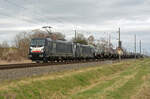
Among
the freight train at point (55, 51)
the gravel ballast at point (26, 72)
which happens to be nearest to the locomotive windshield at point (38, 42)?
the freight train at point (55, 51)

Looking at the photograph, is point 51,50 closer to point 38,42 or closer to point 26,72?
point 38,42

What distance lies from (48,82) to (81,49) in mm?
36258

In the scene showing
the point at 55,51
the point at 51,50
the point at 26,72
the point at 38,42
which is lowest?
the point at 26,72

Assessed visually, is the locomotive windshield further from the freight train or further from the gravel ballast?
the gravel ballast

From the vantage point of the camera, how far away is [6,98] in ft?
43.4

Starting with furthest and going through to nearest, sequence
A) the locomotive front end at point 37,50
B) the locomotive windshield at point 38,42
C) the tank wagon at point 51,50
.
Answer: the locomotive windshield at point 38,42
the tank wagon at point 51,50
the locomotive front end at point 37,50

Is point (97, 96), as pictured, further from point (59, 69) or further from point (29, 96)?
point (59, 69)

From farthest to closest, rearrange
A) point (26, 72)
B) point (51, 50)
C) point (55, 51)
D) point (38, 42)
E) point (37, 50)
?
point (55, 51), point (51, 50), point (38, 42), point (37, 50), point (26, 72)

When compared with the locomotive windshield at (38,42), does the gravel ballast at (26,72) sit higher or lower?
lower

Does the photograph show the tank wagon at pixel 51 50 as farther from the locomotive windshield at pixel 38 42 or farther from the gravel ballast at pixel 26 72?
the gravel ballast at pixel 26 72

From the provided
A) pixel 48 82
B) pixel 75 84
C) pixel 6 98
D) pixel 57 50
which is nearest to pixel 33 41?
pixel 57 50

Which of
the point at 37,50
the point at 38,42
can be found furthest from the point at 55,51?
the point at 37,50

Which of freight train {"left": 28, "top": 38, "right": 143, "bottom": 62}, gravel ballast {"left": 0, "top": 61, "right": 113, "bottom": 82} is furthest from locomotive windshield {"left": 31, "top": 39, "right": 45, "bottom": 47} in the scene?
gravel ballast {"left": 0, "top": 61, "right": 113, "bottom": 82}

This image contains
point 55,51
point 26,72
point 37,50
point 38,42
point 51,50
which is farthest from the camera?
point 55,51
